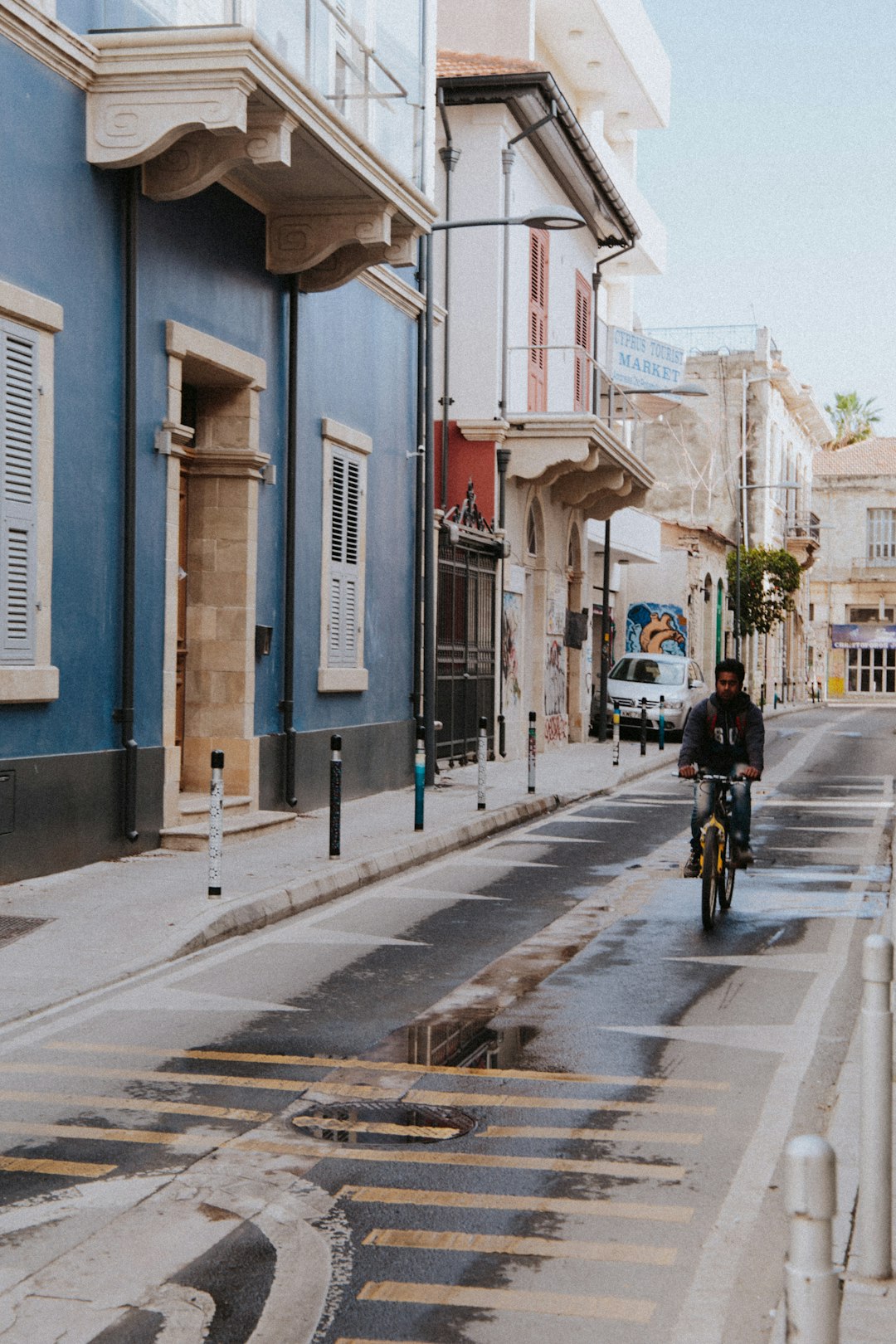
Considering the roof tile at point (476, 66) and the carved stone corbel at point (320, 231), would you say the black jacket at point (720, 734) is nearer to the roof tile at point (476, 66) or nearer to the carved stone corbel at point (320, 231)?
the carved stone corbel at point (320, 231)

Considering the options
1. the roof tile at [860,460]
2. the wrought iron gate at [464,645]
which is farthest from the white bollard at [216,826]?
the roof tile at [860,460]

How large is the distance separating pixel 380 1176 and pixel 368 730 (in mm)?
13325

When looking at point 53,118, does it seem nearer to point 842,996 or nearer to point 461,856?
point 461,856

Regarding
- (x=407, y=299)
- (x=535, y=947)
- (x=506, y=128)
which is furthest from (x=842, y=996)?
(x=506, y=128)

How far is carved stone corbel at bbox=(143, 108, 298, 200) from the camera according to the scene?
500 inches

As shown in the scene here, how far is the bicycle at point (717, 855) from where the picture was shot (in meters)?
10.7

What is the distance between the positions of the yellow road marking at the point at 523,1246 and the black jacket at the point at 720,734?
7082mm

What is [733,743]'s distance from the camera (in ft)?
38.7

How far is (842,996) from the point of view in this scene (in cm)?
850

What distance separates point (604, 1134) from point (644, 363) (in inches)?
1012

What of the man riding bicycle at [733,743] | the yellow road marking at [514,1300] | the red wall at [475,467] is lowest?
the yellow road marking at [514,1300]

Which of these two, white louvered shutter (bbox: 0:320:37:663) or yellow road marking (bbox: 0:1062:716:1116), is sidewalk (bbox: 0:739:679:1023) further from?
white louvered shutter (bbox: 0:320:37:663)

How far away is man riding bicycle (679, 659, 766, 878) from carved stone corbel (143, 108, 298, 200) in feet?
17.1

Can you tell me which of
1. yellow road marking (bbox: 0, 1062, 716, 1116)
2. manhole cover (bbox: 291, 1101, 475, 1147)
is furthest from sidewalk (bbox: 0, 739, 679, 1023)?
manhole cover (bbox: 291, 1101, 475, 1147)
